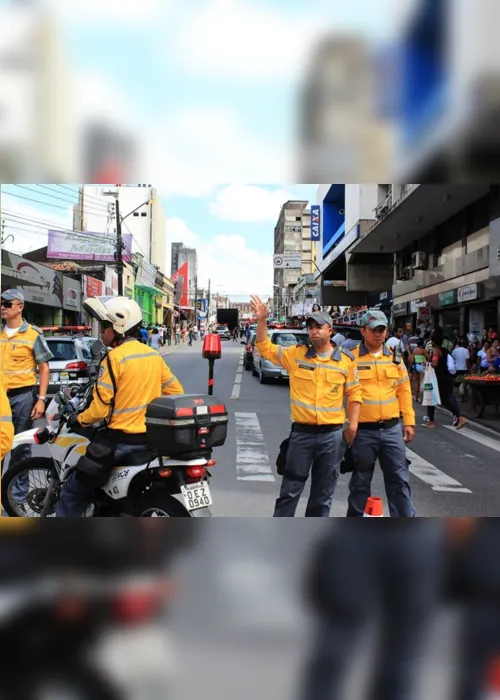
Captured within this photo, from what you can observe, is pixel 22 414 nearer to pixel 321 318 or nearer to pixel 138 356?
pixel 138 356

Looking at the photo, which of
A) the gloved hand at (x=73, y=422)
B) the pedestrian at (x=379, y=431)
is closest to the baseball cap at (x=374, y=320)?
the pedestrian at (x=379, y=431)

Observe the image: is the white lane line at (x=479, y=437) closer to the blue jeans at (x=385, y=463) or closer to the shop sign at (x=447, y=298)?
the blue jeans at (x=385, y=463)

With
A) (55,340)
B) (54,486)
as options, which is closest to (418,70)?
(54,486)

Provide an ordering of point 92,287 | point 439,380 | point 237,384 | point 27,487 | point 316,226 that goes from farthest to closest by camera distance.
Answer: point 316,226, point 92,287, point 237,384, point 439,380, point 27,487

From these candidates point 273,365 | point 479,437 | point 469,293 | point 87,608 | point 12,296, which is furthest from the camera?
point 469,293

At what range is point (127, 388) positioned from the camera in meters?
3.94

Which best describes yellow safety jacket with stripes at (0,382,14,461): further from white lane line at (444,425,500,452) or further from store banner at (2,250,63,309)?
store banner at (2,250,63,309)

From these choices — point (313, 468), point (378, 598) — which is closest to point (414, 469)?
point (313, 468)

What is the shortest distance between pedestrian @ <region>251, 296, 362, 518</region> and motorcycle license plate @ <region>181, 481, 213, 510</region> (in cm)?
102

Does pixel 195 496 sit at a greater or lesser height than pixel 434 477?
greater

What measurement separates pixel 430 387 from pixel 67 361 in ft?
21.5

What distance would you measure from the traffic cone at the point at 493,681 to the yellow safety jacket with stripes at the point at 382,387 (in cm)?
206

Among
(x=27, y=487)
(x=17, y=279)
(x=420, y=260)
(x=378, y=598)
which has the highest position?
(x=420, y=260)

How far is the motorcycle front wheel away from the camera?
471 centimetres
